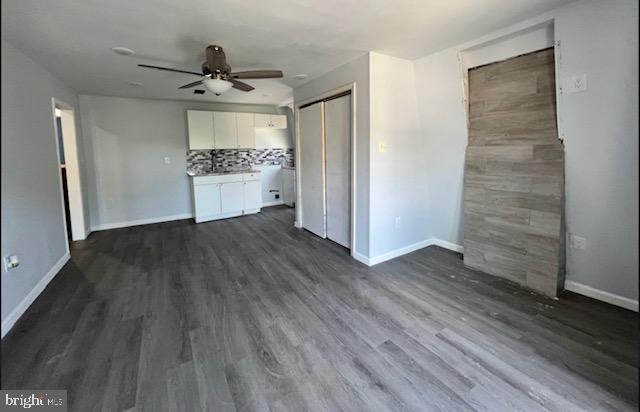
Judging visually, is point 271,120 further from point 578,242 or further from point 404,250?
point 578,242

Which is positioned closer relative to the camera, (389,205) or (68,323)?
(68,323)

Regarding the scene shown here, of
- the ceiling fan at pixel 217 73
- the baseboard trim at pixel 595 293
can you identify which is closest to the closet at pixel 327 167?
the ceiling fan at pixel 217 73

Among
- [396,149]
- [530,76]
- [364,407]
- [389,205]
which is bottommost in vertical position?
[364,407]

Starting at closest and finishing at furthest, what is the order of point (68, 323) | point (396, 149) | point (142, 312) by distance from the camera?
point (68, 323) → point (142, 312) → point (396, 149)

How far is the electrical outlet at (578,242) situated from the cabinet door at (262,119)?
5292mm

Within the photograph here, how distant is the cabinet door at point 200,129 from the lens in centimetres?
543

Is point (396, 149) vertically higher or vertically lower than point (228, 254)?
higher

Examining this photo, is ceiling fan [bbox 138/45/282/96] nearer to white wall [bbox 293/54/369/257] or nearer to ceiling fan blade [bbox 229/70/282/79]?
ceiling fan blade [bbox 229/70/282/79]

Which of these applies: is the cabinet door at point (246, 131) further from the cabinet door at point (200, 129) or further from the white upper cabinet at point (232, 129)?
the cabinet door at point (200, 129)

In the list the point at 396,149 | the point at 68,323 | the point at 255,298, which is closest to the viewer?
the point at 68,323

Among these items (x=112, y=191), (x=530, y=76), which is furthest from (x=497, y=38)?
(x=112, y=191)

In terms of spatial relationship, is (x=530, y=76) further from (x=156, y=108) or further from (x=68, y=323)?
(x=156, y=108)

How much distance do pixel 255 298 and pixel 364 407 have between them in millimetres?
1412

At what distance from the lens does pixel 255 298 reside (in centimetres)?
268
